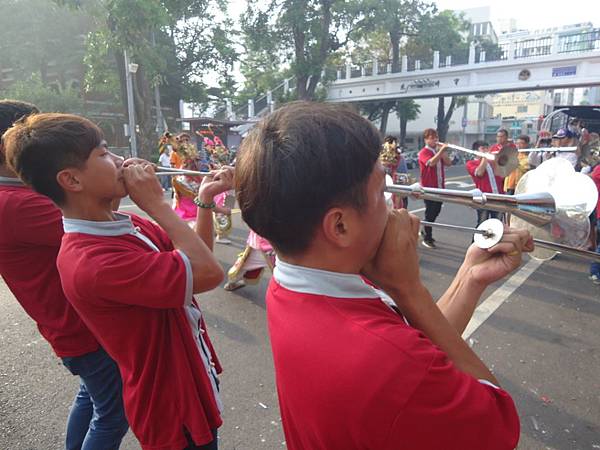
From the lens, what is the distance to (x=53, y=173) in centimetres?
139

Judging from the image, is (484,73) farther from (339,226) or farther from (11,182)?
(339,226)

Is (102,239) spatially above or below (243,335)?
above

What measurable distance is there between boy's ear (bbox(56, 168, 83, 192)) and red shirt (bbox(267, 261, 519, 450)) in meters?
0.94

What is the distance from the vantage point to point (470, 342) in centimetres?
340

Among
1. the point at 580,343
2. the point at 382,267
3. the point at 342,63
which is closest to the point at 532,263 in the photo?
the point at 580,343

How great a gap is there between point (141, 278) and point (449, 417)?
928mm

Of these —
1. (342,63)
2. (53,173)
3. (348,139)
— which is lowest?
(53,173)

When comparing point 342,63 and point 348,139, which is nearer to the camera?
point 348,139

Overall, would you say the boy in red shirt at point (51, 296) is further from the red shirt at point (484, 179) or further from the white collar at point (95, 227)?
the red shirt at point (484, 179)

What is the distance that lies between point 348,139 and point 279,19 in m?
27.7

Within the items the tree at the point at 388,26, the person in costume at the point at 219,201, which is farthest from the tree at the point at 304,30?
the person in costume at the point at 219,201

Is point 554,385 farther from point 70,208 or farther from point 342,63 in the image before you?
point 342,63

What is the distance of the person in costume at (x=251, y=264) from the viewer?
13.5 feet

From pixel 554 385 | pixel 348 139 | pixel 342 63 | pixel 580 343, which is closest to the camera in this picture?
pixel 348 139
